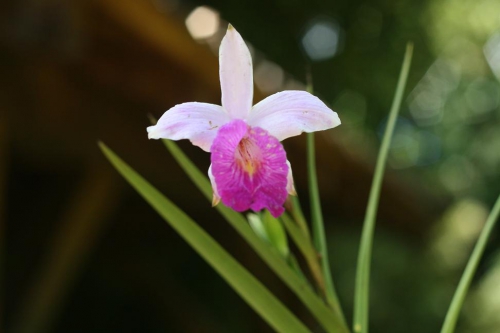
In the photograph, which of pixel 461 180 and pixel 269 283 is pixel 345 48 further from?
pixel 269 283

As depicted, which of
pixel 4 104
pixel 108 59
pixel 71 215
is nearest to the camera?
pixel 108 59

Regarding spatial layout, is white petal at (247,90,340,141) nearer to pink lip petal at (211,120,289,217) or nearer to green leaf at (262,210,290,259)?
pink lip petal at (211,120,289,217)

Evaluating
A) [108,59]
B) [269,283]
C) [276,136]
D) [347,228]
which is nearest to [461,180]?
[347,228]

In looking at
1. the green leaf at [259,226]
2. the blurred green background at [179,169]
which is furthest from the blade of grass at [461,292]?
the blurred green background at [179,169]

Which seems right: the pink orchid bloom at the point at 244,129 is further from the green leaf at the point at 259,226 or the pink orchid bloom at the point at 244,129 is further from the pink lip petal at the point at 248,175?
the green leaf at the point at 259,226

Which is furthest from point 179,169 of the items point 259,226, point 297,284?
point 297,284

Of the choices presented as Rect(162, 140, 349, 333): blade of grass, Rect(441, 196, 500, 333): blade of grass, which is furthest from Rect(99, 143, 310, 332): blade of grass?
Rect(441, 196, 500, 333): blade of grass
